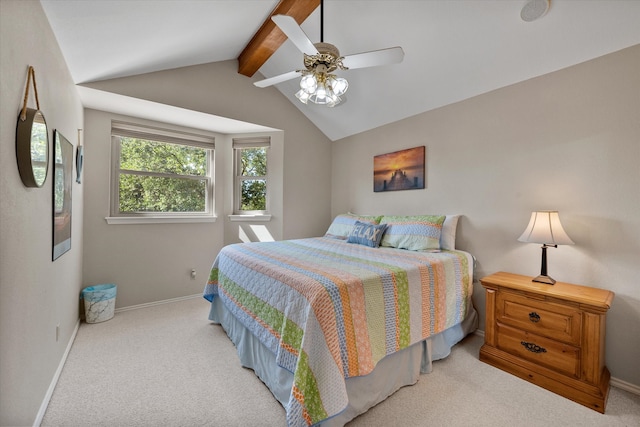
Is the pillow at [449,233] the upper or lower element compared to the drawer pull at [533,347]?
upper

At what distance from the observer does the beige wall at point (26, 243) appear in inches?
43.1

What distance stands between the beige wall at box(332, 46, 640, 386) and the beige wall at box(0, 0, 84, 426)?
3.23 m

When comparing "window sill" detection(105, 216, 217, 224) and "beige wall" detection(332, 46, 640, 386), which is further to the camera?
"window sill" detection(105, 216, 217, 224)

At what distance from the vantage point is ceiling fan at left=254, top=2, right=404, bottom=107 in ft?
5.43

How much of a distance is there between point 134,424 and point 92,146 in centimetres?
288

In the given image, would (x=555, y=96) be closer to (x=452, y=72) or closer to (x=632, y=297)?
(x=452, y=72)

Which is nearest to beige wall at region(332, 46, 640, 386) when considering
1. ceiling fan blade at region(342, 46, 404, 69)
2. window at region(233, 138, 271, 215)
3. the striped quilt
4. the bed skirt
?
the striped quilt

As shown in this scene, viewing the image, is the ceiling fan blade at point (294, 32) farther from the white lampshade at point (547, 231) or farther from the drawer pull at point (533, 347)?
the drawer pull at point (533, 347)

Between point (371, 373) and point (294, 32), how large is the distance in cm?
211

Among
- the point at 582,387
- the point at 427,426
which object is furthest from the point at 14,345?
the point at 582,387

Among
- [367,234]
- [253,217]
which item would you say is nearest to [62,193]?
[253,217]

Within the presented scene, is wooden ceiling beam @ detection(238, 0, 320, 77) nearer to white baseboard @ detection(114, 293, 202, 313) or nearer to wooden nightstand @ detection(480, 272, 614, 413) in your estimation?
wooden nightstand @ detection(480, 272, 614, 413)

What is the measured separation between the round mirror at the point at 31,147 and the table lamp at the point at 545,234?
306cm

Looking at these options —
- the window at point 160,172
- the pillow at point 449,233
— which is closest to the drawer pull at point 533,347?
the pillow at point 449,233
